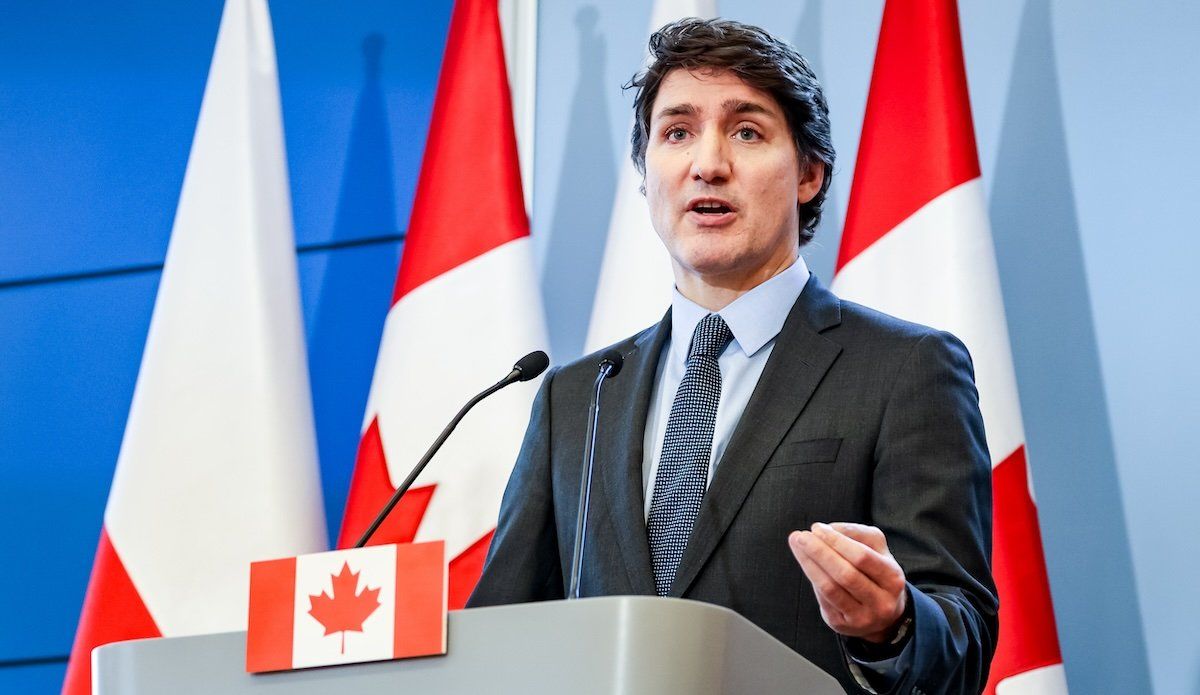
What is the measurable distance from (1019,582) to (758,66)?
3.09 feet

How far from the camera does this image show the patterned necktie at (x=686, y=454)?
1.62 metres

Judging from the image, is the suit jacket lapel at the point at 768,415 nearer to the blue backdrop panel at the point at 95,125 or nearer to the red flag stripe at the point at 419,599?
the red flag stripe at the point at 419,599

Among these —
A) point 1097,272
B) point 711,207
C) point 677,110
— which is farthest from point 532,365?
point 1097,272

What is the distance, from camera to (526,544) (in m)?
1.82

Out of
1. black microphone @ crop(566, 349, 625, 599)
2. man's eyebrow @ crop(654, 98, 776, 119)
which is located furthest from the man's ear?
black microphone @ crop(566, 349, 625, 599)

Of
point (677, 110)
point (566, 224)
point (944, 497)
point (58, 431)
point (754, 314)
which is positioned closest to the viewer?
point (944, 497)

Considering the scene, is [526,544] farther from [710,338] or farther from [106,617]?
[106,617]

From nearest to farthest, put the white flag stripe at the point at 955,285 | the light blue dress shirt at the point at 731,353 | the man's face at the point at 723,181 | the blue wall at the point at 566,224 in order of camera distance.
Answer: the light blue dress shirt at the point at 731,353 → the man's face at the point at 723,181 → the white flag stripe at the point at 955,285 → the blue wall at the point at 566,224

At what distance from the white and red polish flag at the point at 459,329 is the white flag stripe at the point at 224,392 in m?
0.16

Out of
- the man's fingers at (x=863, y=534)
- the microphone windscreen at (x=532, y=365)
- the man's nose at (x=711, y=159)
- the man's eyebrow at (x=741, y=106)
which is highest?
the man's eyebrow at (x=741, y=106)

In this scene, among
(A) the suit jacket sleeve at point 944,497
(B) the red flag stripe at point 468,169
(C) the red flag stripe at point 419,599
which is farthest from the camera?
(B) the red flag stripe at point 468,169

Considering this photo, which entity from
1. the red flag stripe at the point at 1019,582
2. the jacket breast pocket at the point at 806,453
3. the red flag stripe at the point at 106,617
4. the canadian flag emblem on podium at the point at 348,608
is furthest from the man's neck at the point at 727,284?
the red flag stripe at the point at 106,617

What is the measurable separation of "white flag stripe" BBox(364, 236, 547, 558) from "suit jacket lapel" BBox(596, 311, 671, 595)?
2.34 feet

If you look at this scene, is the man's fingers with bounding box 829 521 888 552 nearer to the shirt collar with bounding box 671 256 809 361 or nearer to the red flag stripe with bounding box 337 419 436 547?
the shirt collar with bounding box 671 256 809 361
